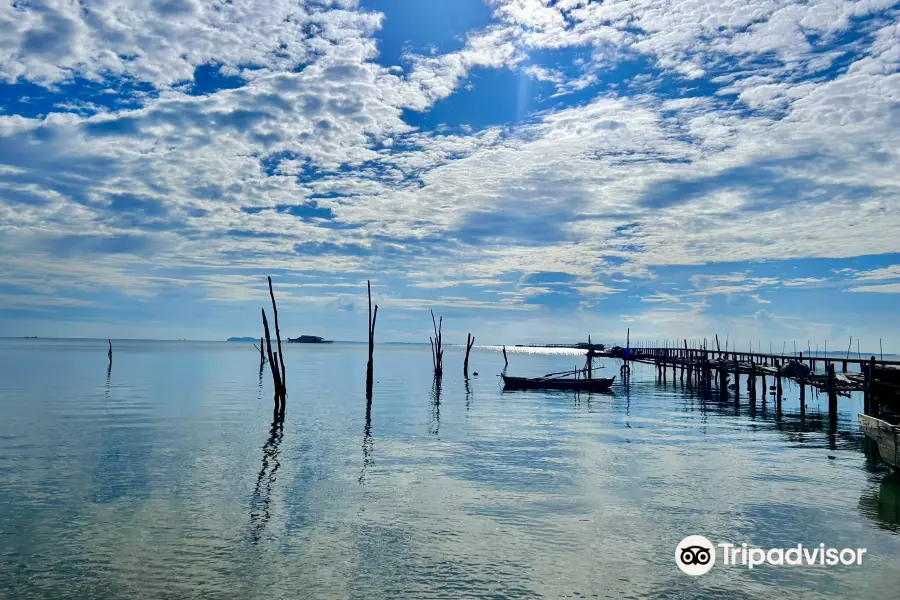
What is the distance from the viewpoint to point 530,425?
35188 mm

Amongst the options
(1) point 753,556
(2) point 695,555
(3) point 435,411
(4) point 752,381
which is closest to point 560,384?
(4) point 752,381

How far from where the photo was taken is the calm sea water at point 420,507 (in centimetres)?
1215

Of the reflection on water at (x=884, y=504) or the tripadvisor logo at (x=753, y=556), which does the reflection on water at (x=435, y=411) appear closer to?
the tripadvisor logo at (x=753, y=556)

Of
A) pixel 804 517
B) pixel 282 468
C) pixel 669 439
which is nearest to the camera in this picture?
pixel 804 517

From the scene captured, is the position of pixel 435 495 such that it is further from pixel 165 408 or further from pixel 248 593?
pixel 165 408

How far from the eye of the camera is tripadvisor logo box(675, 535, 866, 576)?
13266mm

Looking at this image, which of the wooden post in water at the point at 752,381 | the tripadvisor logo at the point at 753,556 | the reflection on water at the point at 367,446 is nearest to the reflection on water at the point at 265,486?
the reflection on water at the point at 367,446

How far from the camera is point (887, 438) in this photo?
68.0ft

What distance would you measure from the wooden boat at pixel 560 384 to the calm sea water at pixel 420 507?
26.1 meters

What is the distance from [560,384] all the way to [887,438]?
138 feet

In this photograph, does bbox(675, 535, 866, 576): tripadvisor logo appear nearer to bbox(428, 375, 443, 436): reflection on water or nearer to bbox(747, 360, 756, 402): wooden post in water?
bbox(428, 375, 443, 436): reflection on water

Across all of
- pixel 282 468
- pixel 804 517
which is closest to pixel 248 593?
pixel 282 468

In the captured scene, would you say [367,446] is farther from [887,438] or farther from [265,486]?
[887,438]

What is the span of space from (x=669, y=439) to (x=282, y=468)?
62.7 ft
